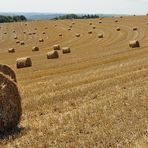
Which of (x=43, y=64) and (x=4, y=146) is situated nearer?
(x=4, y=146)

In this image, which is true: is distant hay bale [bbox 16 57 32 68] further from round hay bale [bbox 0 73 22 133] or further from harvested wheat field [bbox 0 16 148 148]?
round hay bale [bbox 0 73 22 133]

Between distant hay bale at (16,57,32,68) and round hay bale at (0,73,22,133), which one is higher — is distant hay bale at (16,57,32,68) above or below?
below

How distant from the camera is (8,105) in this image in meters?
11.4

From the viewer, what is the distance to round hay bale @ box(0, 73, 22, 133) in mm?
11352

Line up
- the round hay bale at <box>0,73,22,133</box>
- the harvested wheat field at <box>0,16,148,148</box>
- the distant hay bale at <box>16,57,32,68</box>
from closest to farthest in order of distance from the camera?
the harvested wheat field at <box>0,16,148,148</box> → the round hay bale at <box>0,73,22,133</box> → the distant hay bale at <box>16,57,32,68</box>

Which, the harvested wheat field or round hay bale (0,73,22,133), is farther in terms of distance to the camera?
round hay bale (0,73,22,133)

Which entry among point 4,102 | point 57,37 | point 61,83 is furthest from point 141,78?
point 57,37

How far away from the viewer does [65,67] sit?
26.2m

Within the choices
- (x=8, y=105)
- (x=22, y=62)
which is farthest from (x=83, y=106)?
(x=22, y=62)

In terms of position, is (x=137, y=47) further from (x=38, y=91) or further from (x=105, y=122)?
(x=105, y=122)

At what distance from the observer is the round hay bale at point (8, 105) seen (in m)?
11.4

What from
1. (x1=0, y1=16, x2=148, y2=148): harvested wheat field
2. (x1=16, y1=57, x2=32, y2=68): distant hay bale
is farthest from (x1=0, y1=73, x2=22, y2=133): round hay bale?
(x1=16, y1=57, x2=32, y2=68): distant hay bale

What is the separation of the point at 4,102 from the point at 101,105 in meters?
3.73

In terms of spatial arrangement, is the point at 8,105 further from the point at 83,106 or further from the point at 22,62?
the point at 22,62
